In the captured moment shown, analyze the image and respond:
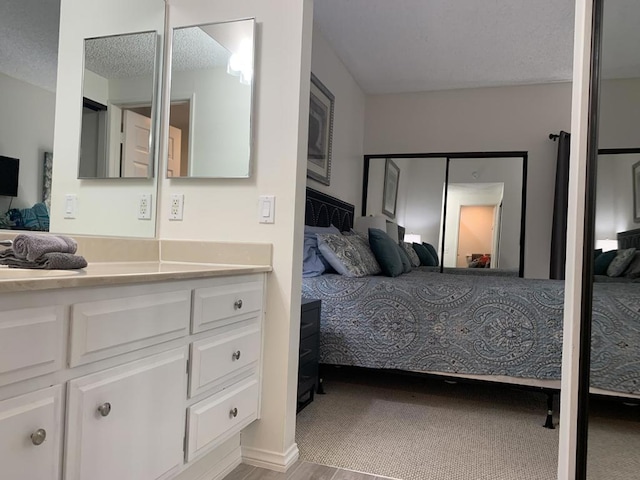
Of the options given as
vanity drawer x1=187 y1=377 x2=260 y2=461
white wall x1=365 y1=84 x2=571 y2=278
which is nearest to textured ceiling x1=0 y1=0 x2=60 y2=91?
vanity drawer x1=187 y1=377 x2=260 y2=461

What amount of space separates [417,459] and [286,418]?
0.64 m

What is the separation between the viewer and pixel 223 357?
1632 mm

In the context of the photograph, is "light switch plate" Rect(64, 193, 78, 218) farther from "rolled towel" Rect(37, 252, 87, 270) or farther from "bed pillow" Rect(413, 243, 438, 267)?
"bed pillow" Rect(413, 243, 438, 267)

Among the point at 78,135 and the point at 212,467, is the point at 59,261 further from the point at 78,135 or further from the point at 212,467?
the point at 212,467

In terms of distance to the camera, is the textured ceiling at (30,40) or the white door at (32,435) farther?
the textured ceiling at (30,40)

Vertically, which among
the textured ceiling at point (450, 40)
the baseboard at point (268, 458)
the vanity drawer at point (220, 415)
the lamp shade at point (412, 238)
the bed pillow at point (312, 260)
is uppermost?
the textured ceiling at point (450, 40)

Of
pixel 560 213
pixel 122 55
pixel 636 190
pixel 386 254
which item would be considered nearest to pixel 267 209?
pixel 122 55

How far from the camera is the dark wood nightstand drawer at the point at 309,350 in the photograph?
2.42 metres

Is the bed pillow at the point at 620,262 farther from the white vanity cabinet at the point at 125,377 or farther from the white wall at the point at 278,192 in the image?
the white vanity cabinet at the point at 125,377

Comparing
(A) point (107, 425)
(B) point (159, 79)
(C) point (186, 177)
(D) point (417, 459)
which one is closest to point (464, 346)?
(D) point (417, 459)

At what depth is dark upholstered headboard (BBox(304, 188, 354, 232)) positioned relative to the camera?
360cm

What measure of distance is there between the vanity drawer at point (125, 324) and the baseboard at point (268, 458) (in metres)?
0.78

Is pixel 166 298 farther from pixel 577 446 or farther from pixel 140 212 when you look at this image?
pixel 577 446

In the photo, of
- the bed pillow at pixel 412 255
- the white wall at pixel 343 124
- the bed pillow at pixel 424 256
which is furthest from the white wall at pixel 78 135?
the bed pillow at pixel 424 256
